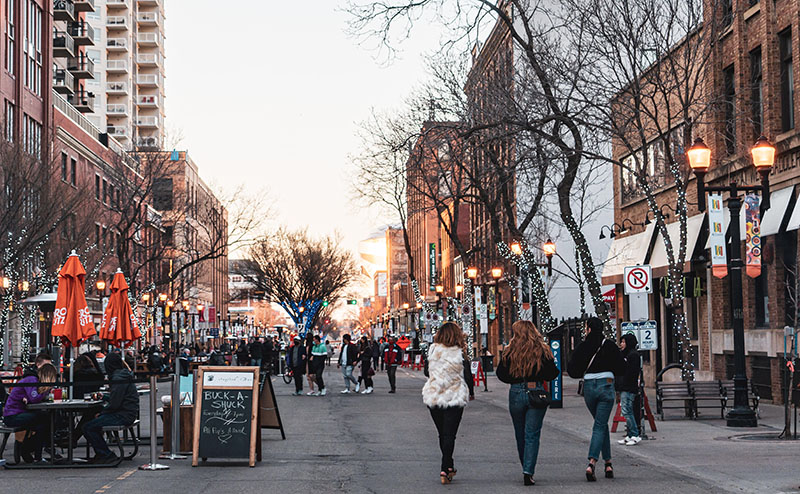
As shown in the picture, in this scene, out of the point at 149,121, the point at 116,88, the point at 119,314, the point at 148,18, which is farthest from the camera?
the point at 149,121

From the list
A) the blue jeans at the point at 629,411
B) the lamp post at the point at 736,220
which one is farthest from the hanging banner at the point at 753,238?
the blue jeans at the point at 629,411

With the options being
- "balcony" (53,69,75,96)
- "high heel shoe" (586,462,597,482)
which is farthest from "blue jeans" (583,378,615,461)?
"balcony" (53,69,75,96)

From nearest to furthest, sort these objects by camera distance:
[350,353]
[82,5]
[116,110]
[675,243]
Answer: [675,243], [350,353], [82,5], [116,110]

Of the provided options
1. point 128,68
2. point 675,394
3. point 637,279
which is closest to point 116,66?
point 128,68

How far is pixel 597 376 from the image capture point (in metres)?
12.5

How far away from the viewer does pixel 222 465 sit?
1426 cm

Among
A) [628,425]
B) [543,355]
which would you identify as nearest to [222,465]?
[543,355]

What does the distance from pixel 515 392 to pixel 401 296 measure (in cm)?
11998

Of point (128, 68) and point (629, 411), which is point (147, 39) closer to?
point (128, 68)

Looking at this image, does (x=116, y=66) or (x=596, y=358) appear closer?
(x=596, y=358)

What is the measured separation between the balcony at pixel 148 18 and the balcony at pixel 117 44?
7108 millimetres

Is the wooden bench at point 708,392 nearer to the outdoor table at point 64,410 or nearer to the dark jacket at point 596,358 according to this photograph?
the dark jacket at point 596,358

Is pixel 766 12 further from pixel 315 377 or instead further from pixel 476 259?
pixel 476 259

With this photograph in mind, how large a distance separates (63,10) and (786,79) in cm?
5546
